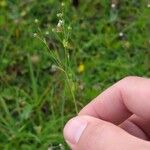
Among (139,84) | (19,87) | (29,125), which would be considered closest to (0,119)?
(29,125)

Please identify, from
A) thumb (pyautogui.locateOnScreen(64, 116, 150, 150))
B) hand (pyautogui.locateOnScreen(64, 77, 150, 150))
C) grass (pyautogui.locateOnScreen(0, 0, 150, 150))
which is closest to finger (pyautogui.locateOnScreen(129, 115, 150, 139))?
hand (pyautogui.locateOnScreen(64, 77, 150, 150))

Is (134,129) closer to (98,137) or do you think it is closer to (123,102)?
(123,102)

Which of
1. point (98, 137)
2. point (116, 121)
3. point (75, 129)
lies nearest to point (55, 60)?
point (116, 121)

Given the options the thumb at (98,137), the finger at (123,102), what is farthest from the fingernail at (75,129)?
the finger at (123,102)

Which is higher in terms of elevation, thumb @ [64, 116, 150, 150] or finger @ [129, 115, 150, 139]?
thumb @ [64, 116, 150, 150]

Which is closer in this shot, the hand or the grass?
the hand

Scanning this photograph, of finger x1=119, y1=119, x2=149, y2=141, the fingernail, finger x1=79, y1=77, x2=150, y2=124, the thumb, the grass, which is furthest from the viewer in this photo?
the grass

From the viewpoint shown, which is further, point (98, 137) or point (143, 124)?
point (143, 124)

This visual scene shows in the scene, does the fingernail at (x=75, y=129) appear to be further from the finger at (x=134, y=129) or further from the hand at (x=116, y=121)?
the finger at (x=134, y=129)

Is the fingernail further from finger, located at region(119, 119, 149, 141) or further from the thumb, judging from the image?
finger, located at region(119, 119, 149, 141)
